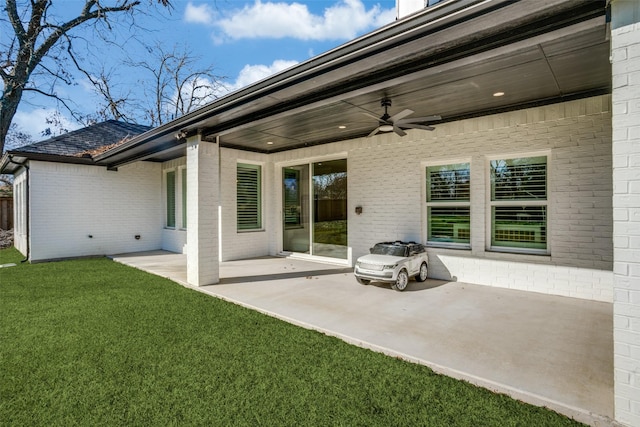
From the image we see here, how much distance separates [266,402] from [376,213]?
196 inches

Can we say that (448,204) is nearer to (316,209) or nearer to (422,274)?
(422,274)

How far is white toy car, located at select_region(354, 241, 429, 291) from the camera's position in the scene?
16.4 feet

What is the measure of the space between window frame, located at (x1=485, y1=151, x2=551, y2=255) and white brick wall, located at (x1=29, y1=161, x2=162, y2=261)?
379 inches

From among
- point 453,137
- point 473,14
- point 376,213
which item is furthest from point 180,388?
point 453,137

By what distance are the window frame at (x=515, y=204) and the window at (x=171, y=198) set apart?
8.80 meters

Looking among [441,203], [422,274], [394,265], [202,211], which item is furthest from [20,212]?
[441,203]

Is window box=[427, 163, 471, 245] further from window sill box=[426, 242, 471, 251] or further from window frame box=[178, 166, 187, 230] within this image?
window frame box=[178, 166, 187, 230]

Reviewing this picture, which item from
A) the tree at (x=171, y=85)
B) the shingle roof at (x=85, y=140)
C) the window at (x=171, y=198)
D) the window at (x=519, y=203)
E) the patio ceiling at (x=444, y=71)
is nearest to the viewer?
the patio ceiling at (x=444, y=71)

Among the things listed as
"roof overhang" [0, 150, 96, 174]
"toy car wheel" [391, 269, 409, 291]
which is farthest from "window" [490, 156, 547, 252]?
"roof overhang" [0, 150, 96, 174]

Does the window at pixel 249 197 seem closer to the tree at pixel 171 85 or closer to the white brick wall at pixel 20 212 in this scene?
the white brick wall at pixel 20 212

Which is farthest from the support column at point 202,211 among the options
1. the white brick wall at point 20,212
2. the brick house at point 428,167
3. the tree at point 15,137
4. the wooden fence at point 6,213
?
the tree at point 15,137

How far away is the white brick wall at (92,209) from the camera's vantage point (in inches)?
318

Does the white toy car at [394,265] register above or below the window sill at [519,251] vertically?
below

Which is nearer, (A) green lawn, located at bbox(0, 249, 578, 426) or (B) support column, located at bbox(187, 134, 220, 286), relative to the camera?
(A) green lawn, located at bbox(0, 249, 578, 426)
